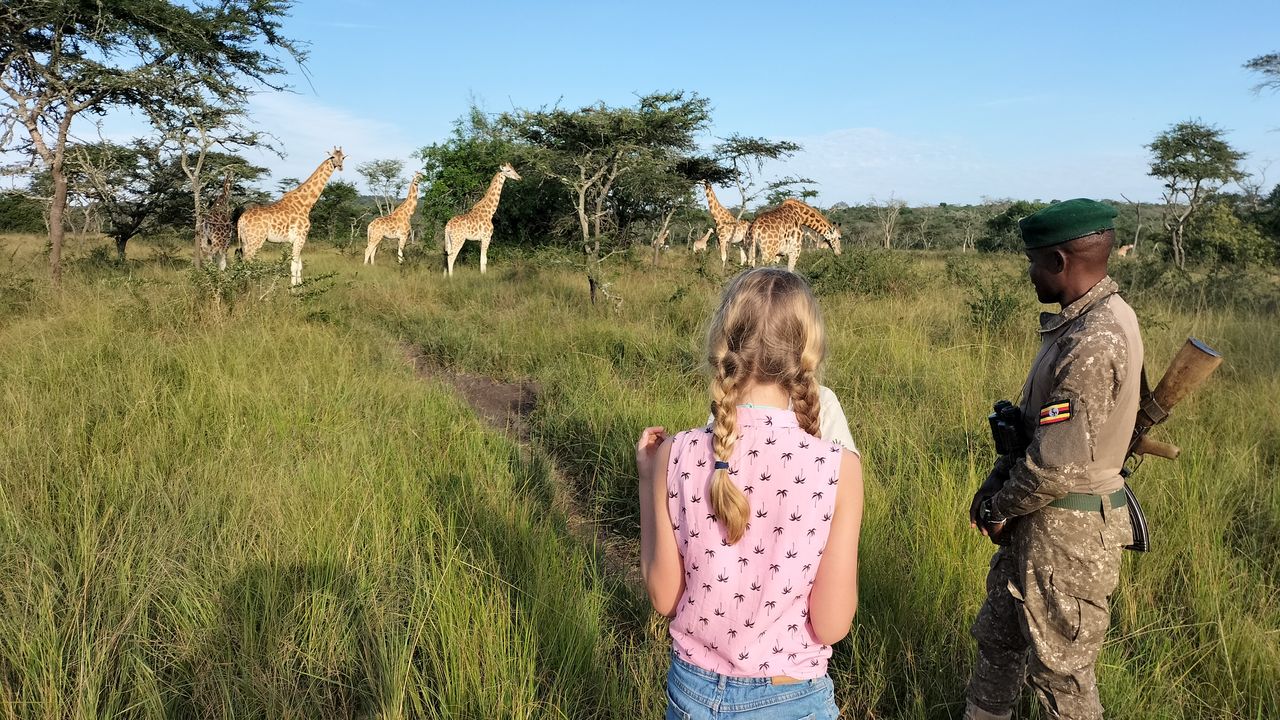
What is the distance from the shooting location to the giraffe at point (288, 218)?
11422mm

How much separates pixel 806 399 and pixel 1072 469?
31.0 inches

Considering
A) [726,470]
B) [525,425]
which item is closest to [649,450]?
[726,470]

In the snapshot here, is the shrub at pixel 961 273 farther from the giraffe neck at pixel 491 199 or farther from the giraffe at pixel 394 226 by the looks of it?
the giraffe at pixel 394 226

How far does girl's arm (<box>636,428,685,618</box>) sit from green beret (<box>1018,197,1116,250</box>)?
1.17m

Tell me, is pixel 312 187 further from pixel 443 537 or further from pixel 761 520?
pixel 761 520

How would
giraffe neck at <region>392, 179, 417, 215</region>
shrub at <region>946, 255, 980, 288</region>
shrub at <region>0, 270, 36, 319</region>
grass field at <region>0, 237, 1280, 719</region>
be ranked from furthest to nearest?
giraffe neck at <region>392, 179, 417, 215</region>, shrub at <region>946, 255, 980, 288</region>, shrub at <region>0, 270, 36, 319</region>, grass field at <region>0, 237, 1280, 719</region>

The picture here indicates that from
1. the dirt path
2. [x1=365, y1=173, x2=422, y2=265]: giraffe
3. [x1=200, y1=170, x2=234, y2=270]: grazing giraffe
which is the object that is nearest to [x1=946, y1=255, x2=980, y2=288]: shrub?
the dirt path

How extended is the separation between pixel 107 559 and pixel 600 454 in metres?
2.42

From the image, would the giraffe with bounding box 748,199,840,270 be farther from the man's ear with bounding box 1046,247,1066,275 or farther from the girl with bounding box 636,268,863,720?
the girl with bounding box 636,268,863,720

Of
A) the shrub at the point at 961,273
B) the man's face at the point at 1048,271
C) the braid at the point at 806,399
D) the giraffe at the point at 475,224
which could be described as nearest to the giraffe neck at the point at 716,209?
the giraffe at the point at 475,224

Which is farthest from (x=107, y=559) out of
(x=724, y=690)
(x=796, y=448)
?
(x=796, y=448)

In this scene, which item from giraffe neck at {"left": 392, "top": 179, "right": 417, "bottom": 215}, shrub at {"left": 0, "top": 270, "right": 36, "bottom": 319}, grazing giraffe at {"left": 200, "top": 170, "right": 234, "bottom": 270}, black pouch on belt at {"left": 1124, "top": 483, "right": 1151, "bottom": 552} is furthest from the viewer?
giraffe neck at {"left": 392, "top": 179, "right": 417, "bottom": 215}

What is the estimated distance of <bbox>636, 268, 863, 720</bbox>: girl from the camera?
1.30 meters

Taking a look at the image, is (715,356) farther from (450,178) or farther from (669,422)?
(450,178)
